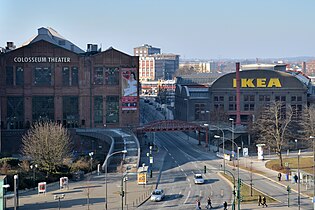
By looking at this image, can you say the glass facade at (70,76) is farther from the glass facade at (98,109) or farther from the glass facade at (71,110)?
the glass facade at (98,109)

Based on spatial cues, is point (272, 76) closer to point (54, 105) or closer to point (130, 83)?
point (130, 83)

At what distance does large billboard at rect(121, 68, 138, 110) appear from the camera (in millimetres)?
106562

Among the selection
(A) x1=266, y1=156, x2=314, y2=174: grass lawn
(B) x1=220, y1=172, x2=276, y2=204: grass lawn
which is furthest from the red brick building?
(B) x1=220, y1=172, x2=276, y2=204: grass lawn

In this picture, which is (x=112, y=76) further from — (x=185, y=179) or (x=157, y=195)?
(x=157, y=195)

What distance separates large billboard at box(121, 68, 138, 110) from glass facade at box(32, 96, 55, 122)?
12810mm

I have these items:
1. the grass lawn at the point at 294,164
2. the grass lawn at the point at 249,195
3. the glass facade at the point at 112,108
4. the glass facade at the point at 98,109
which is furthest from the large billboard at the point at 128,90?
the grass lawn at the point at 249,195

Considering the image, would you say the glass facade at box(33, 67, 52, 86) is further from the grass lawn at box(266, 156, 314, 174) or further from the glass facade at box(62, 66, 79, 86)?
the grass lawn at box(266, 156, 314, 174)

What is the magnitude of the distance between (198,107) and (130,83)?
1818cm

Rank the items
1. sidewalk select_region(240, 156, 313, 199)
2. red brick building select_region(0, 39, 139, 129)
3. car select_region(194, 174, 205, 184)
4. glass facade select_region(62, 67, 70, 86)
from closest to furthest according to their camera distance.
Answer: sidewalk select_region(240, 156, 313, 199)
car select_region(194, 174, 205, 184)
red brick building select_region(0, 39, 139, 129)
glass facade select_region(62, 67, 70, 86)

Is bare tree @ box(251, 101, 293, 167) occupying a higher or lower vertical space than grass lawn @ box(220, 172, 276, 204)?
higher

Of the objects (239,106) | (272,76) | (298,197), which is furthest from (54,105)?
(298,197)

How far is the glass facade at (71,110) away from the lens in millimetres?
105625

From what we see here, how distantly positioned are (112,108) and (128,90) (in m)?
4.40

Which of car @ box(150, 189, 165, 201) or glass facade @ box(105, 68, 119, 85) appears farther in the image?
glass facade @ box(105, 68, 119, 85)
